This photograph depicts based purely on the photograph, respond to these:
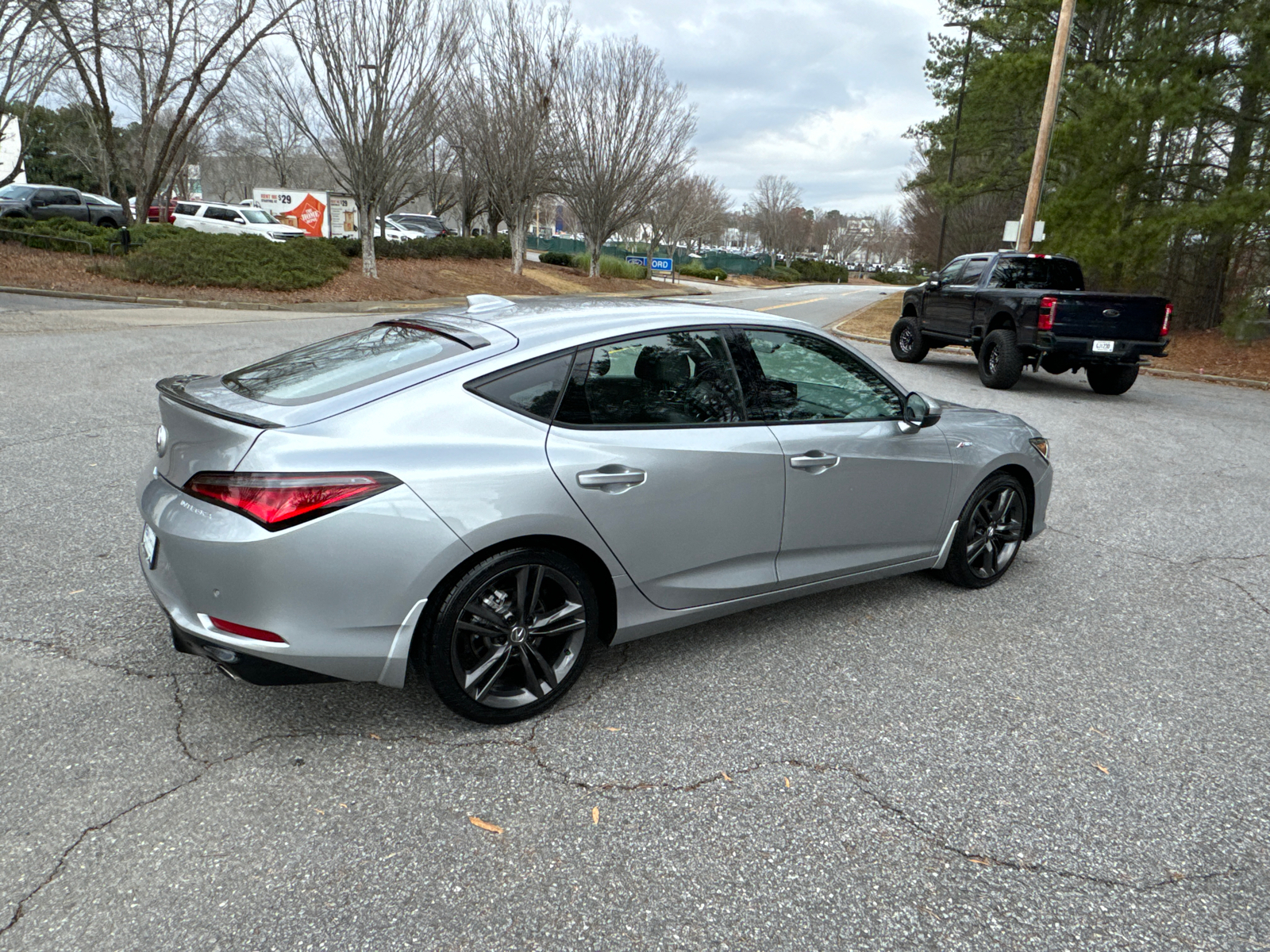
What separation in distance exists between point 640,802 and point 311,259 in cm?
2380

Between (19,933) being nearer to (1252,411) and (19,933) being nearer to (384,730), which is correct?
(384,730)

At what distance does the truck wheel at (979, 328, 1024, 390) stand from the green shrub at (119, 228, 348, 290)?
54.5ft

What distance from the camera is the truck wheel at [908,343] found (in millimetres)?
15305

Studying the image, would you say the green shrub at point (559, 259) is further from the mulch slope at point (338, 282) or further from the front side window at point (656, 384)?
the front side window at point (656, 384)

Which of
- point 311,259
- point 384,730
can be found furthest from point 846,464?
point 311,259

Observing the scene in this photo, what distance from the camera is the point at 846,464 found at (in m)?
3.89

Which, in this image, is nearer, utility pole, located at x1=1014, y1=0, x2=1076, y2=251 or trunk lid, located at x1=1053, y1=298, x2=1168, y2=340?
trunk lid, located at x1=1053, y1=298, x2=1168, y2=340

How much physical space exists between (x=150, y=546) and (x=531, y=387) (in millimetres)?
1400

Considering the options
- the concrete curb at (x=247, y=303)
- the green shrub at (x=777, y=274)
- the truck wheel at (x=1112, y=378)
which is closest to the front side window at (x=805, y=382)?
the truck wheel at (x=1112, y=378)

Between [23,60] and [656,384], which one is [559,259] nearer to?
[23,60]

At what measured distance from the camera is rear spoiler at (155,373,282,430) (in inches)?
112

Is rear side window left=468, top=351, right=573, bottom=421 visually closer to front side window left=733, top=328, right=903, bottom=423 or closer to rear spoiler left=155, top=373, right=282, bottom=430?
rear spoiler left=155, top=373, right=282, bottom=430

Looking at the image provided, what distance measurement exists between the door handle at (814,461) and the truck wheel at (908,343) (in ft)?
40.1

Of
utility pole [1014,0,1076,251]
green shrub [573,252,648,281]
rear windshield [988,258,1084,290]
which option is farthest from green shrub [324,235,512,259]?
rear windshield [988,258,1084,290]
